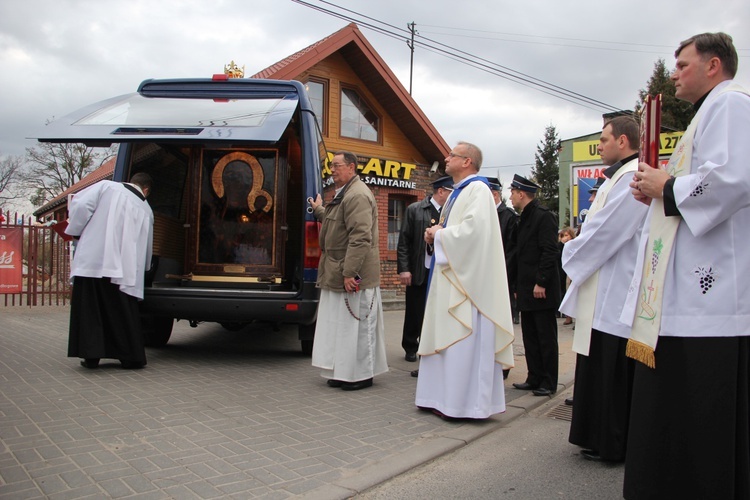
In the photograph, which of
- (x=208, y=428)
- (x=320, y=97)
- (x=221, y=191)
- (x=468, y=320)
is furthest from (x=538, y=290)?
(x=320, y=97)

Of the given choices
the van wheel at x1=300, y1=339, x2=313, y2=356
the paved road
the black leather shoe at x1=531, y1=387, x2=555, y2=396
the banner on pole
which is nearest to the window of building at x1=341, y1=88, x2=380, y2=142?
the banner on pole

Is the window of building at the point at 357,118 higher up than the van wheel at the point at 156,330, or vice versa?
the window of building at the point at 357,118

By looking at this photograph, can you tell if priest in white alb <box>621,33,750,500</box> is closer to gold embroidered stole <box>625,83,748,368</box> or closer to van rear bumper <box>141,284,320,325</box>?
gold embroidered stole <box>625,83,748,368</box>

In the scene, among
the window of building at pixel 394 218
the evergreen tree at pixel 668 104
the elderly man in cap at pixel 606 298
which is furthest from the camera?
the evergreen tree at pixel 668 104

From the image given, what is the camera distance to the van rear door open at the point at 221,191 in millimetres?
5738

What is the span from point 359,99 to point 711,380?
14522mm

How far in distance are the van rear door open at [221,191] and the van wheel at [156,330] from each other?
0.05 ft

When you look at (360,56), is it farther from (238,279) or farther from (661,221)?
(661,221)

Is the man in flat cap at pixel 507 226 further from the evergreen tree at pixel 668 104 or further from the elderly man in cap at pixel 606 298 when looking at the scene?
the evergreen tree at pixel 668 104

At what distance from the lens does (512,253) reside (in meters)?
6.25

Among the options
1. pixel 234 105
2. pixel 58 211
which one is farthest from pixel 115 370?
pixel 58 211

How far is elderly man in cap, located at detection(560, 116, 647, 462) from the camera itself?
12.0ft

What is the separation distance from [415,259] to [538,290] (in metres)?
1.99

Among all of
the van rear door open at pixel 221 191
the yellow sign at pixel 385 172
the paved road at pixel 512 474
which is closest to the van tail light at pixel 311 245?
the van rear door open at pixel 221 191
